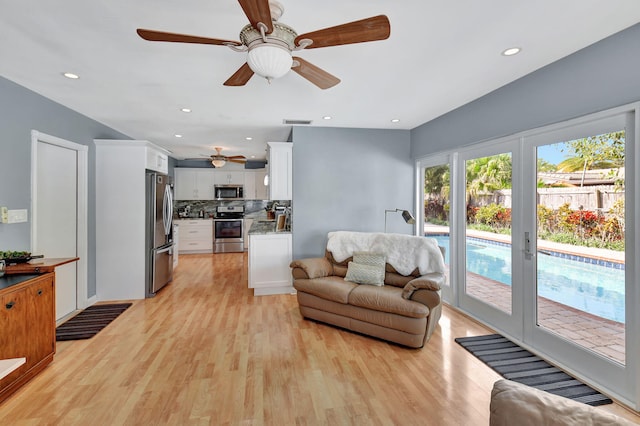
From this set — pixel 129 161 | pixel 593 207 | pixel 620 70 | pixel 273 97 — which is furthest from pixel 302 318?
pixel 620 70

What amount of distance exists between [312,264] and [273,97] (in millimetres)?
1971

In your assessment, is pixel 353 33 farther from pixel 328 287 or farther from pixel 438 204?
pixel 438 204

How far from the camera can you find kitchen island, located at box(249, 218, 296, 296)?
176 inches

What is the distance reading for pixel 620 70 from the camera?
2111mm

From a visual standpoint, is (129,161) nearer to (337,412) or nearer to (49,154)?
(49,154)

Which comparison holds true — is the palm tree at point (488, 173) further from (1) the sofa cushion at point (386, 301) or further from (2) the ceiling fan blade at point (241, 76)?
(2) the ceiling fan blade at point (241, 76)

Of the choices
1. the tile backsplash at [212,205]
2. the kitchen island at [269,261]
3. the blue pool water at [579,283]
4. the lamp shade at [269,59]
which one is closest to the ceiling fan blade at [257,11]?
the lamp shade at [269,59]

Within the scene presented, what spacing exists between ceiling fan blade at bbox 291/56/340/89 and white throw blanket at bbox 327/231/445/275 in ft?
7.04

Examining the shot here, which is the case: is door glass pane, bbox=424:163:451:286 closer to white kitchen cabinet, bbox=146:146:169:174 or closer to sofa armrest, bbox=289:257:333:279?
sofa armrest, bbox=289:257:333:279

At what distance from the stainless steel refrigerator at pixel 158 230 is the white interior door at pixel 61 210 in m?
0.75

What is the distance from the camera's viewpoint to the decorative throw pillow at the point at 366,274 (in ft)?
11.5

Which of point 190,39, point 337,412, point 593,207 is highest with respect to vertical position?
point 190,39

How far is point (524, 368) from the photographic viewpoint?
2.56 meters

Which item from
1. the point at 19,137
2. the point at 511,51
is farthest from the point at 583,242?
the point at 19,137
